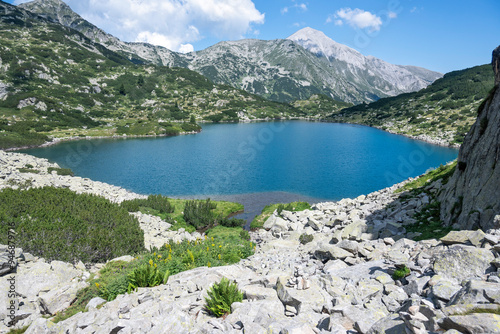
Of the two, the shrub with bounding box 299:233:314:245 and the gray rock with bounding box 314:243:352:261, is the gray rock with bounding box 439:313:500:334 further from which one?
the shrub with bounding box 299:233:314:245

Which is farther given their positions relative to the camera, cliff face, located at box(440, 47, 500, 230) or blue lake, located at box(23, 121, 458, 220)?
blue lake, located at box(23, 121, 458, 220)

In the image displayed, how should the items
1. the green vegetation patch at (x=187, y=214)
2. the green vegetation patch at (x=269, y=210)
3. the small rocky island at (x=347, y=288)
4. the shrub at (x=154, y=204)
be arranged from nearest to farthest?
the small rocky island at (x=347, y=288)
the green vegetation patch at (x=187, y=214)
the green vegetation patch at (x=269, y=210)
the shrub at (x=154, y=204)

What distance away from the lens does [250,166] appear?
69.1 meters

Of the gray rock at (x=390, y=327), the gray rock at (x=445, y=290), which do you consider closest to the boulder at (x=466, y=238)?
the gray rock at (x=445, y=290)

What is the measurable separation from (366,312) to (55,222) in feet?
74.4

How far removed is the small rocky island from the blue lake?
29633 mm

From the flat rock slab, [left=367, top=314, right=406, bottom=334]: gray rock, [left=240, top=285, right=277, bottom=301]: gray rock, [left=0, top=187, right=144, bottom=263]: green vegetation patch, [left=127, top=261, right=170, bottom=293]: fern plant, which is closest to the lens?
[left=367, top=314, right=406, bottom=334]: gray rock

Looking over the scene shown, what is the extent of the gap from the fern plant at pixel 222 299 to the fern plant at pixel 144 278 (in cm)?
362

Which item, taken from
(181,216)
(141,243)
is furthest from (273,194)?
(141,243)

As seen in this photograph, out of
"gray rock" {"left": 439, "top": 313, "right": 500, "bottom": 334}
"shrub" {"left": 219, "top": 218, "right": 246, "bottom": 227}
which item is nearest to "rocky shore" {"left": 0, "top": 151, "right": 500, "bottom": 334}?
"gray rock" {"left": 439, "top": 313, "right": 500, "bottom": 334}

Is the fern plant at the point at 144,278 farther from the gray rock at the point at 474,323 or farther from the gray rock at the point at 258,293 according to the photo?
the gray rock at the point at 474,323

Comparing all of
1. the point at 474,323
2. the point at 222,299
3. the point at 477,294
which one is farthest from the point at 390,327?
the point at 222,299

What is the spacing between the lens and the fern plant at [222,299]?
891 centimetres

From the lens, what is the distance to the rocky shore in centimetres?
600
